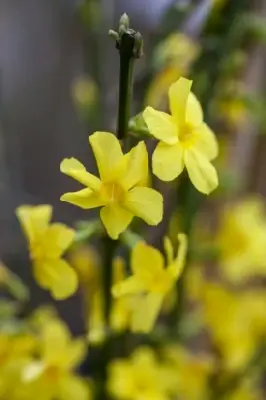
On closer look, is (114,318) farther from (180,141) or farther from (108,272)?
(180,141)

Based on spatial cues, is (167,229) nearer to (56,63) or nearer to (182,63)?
(182,63)

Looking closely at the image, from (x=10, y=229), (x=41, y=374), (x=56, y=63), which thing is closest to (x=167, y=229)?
(x=41, y=374)

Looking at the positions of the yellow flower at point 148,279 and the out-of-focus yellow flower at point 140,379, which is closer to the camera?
the yellow flower at point 148,279

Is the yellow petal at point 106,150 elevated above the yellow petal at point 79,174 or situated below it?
above

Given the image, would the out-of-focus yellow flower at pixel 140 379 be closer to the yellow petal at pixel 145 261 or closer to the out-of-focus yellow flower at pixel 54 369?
the out-of-focus yellow flower at pixel 54 369

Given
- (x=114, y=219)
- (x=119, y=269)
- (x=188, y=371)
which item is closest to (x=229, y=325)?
(x=188, y=371)

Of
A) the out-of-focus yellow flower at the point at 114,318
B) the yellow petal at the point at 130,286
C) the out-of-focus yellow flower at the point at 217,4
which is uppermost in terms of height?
the out-of-focus yellow flower at the point at 217,4

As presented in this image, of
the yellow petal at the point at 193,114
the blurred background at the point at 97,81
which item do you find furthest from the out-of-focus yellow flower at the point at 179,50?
the yellow petal at the point at 193,114

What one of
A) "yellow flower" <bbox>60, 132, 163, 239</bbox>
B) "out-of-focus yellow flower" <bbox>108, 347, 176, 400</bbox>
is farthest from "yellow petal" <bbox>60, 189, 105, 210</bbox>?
"out-of-focus yellow flower" <bbox>108, 347, 176, 400</bbox>
